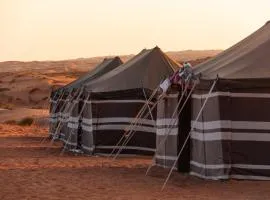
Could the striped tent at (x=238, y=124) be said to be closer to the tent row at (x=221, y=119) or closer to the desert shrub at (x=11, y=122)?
the tent row at (x=221, y=119)

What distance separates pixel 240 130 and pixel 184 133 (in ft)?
6.45

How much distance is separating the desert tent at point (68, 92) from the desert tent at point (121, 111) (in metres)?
3.43

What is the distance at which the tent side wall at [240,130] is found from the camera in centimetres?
1316

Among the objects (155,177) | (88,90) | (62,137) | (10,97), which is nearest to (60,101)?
(62,137)

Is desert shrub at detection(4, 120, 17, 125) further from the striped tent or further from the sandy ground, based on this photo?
the striped tent

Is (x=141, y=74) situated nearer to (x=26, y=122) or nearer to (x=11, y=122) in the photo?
(x=26, y=122)

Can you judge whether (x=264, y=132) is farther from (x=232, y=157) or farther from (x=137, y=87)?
(x=137, y=87)

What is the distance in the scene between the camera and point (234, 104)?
13352mm

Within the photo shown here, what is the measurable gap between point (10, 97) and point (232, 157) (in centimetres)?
6002

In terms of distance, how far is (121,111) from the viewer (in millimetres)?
20562

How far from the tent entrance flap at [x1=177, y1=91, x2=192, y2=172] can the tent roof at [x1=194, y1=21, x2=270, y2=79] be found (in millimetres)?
888

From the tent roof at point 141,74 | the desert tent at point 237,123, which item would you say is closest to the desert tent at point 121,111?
the tent roof at point 141,74

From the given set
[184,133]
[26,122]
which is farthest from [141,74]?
[26,122]

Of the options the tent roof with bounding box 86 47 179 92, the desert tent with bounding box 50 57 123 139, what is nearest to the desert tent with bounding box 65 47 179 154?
the tent roof with bounding box 86 47 179 92
